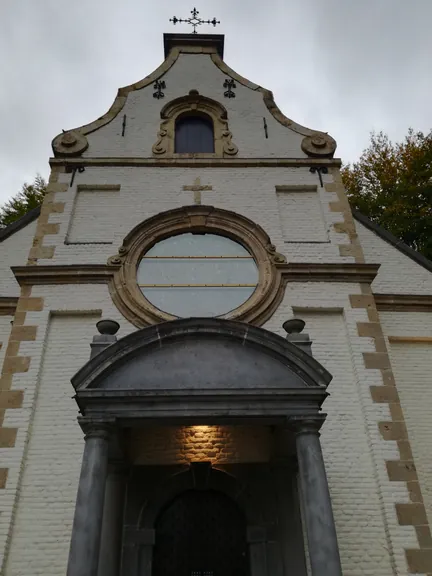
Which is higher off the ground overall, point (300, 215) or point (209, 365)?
point (300, 215)

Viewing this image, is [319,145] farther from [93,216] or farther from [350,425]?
[350,425]

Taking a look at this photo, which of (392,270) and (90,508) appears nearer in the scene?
(90,508)

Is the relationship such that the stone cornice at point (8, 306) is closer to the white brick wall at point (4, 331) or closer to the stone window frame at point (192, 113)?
the white brick wall at point (4, 331)

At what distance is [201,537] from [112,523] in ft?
4.25

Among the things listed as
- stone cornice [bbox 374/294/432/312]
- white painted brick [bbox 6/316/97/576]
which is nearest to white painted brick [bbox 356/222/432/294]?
stone cornice [bbox 374/294/432/312]

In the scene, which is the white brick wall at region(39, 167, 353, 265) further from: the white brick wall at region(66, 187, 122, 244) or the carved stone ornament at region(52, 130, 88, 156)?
the carved stone ornament at region(52, 130, 88, 156)

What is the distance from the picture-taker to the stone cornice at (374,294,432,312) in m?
9.49

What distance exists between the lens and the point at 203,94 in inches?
485

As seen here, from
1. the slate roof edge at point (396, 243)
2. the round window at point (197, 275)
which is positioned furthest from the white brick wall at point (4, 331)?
the slate roof edge at point (396, 243)

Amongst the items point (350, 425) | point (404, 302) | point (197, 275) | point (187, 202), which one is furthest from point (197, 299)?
point (404, 302)

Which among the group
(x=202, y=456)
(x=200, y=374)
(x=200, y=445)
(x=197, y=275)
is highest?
(x=197, y=275)

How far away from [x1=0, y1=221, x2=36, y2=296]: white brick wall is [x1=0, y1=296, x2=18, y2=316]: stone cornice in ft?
1.41

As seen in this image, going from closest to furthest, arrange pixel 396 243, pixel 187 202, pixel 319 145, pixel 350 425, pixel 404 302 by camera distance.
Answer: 1. pixel 350 425
2. pixel 404 302
3. pixel 187 202
4. pixel 396 243
5. pixel 319 145

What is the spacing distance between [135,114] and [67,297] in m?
5.29
